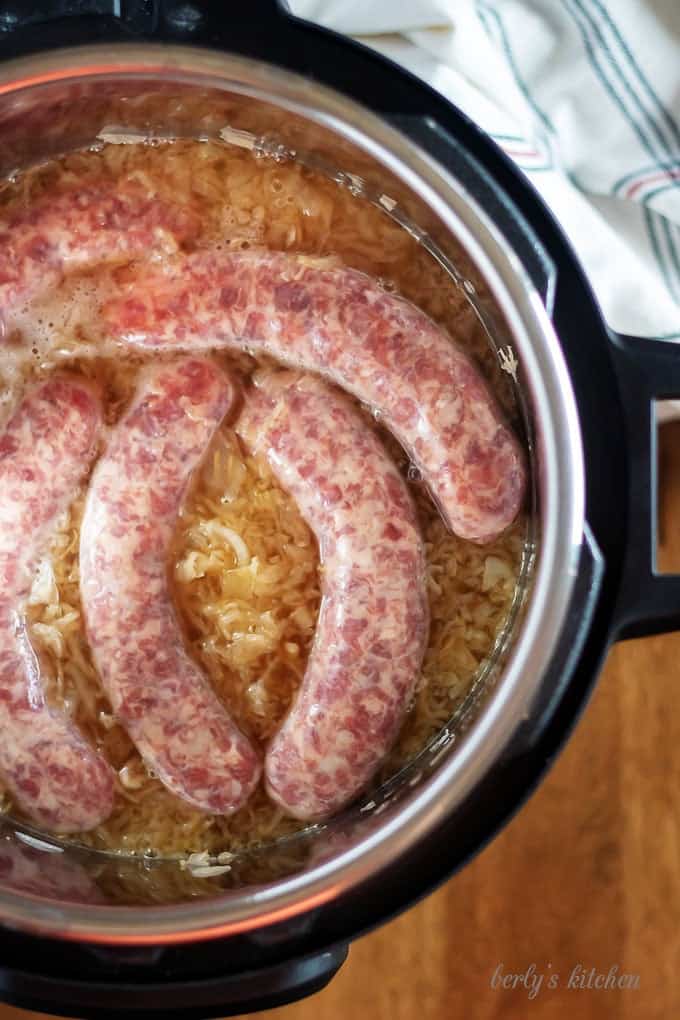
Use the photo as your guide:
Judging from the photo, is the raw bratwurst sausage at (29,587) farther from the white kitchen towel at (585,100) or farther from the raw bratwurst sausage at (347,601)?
the white kitchen towel at (585,100)

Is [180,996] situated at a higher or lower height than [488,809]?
lower

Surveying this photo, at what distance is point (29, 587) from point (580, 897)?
35.1 inches

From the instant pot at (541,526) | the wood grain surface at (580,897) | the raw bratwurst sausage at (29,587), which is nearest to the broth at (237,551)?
the raw bratwurst sausage at (29,587)

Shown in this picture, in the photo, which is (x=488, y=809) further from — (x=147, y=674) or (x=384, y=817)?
(x=147, y=674)

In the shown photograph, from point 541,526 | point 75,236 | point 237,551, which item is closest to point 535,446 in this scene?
point 541,526

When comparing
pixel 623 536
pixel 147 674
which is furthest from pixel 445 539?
pixel 147 674

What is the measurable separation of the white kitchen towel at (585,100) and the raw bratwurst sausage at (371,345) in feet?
0.93

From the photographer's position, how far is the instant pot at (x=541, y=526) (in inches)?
42.2

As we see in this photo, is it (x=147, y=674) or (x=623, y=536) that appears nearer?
(x=623, y=536)

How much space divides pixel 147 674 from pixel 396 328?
499mm

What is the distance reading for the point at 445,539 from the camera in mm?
1275

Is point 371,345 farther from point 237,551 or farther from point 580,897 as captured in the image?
point 580,897

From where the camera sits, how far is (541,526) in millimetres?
1121

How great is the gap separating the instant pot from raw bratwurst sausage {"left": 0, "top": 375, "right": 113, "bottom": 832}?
15 centimetres
